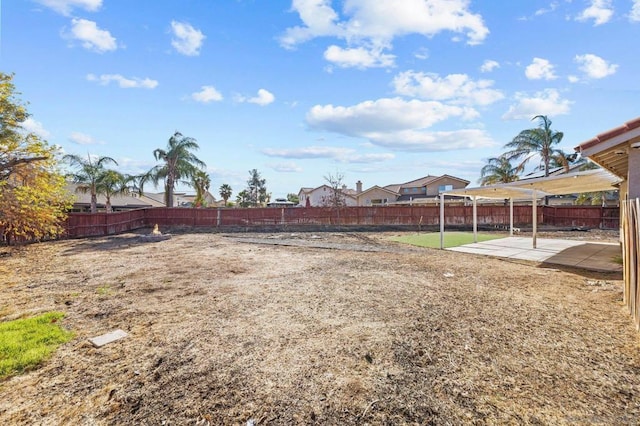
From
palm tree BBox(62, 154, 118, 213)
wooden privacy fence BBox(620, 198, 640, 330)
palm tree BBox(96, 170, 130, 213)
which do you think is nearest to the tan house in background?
palm tree BBox(96, 170, 130, 213)

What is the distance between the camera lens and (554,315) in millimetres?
4520

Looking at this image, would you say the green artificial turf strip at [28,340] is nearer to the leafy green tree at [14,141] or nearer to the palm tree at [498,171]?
the leafy green tree at [14,141]

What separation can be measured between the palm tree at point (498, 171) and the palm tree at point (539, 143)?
1375mm

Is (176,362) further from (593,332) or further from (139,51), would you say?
(139,51)

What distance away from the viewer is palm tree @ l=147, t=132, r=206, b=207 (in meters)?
25.1

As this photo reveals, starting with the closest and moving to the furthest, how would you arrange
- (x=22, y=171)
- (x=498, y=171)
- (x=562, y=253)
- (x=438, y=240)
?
(x=562, y=253) → (x=22, y=171) → (x=438, y=240) → (x=498, y=171)

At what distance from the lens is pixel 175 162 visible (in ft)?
83.1

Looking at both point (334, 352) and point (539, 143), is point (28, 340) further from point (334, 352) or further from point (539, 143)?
point (539, 143)

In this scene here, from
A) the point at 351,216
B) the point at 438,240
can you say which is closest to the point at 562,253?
the point at 438,240

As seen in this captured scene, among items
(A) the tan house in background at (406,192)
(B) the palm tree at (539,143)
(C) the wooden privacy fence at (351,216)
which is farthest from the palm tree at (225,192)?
(B) the palm tree at (539,143)

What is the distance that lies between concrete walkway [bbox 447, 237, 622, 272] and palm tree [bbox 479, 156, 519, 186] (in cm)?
1827

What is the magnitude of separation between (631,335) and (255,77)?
609 inches

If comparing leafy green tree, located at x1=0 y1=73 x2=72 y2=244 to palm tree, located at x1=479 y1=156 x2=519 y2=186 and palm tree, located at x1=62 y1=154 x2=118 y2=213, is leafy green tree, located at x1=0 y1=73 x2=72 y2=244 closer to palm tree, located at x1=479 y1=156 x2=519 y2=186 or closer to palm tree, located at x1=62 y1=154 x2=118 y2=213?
palm tree, located at x1=62 y1=154 x2=118 y2=213

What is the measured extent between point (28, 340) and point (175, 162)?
24.0m
